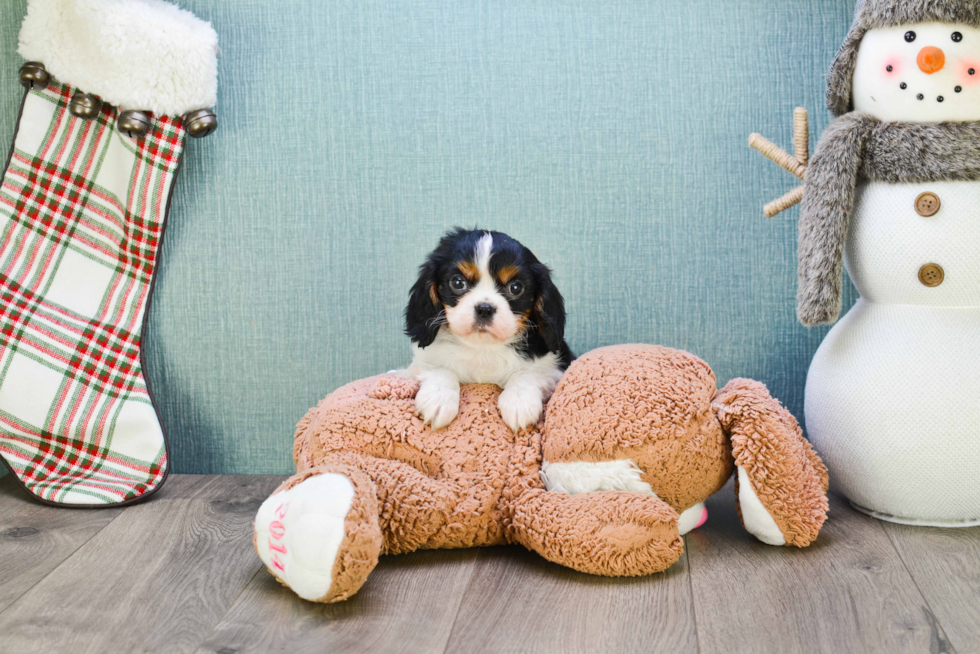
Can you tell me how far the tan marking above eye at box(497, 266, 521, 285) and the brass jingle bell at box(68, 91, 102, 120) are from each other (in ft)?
3.14

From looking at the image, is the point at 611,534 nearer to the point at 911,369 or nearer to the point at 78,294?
the point at 911,369

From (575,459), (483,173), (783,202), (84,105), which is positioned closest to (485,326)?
(575,459)

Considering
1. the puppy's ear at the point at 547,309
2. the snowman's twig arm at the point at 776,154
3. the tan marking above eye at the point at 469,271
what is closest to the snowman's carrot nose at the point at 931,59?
the snowman's twig arm at the point at 776,154

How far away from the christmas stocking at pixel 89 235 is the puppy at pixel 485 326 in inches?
25.5

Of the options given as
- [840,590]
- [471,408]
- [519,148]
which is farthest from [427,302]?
[840,590]

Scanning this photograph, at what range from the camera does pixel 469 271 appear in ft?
4.84

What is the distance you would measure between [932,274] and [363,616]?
3.61 ft

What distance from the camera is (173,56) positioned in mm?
1695

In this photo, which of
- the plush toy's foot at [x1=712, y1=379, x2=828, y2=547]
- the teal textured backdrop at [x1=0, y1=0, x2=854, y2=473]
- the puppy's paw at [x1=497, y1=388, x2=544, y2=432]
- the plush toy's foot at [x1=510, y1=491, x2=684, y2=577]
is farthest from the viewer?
the teal textured backdrop at [x1=0, y1=0, x2=854, y2=473]

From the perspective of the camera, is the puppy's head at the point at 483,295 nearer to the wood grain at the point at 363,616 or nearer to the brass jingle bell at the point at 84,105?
the wood grain at the point at 363,616

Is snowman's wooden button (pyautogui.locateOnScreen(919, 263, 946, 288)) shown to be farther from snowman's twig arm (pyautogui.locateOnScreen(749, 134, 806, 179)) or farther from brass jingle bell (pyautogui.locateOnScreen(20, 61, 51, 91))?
brass jingle bell (pyautogui.locateOnScreen(20, 61, 51, 91))

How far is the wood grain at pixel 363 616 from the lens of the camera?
112cm

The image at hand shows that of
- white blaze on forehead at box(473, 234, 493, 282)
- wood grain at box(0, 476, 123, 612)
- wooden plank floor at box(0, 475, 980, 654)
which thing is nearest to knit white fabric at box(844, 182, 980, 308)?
wooden plank floor at box(0, 475, 980, 654)

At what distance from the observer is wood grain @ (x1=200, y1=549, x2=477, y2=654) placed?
3.67 ft
